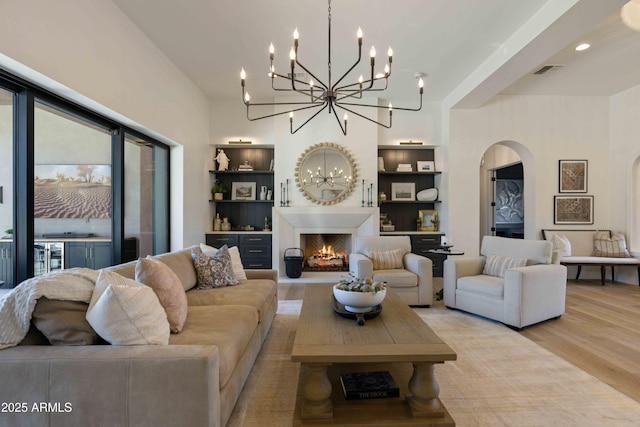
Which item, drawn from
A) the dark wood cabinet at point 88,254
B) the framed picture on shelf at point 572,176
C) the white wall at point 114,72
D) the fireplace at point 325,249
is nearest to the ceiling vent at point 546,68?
the framed picture on shelf at point 572,176

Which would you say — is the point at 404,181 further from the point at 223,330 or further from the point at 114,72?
the point at 223,330

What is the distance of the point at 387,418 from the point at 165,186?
4.44 m

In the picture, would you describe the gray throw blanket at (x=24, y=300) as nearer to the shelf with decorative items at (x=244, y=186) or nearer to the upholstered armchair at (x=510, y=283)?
the upholstered armchair at (x=510, y=283)

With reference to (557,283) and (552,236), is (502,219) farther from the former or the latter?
(557,283)

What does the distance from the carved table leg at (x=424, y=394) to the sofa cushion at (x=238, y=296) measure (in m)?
1.34

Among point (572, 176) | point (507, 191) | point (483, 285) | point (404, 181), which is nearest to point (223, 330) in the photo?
point (483, 285)

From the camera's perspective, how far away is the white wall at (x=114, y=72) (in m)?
2.25

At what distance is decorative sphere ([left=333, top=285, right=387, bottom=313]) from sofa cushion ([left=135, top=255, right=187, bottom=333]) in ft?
3.43

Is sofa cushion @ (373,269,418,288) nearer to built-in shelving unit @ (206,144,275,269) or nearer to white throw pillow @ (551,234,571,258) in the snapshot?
built-in shelving unit @ (206,144,275,269)

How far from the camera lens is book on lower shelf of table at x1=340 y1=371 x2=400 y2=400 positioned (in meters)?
1.75

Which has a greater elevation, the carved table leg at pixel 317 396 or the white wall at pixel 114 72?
the white wall at pixel 114 72

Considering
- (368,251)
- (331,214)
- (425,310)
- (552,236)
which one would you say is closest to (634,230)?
(552,236)

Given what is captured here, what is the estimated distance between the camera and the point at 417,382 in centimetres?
168

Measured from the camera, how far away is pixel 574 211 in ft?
18.5
